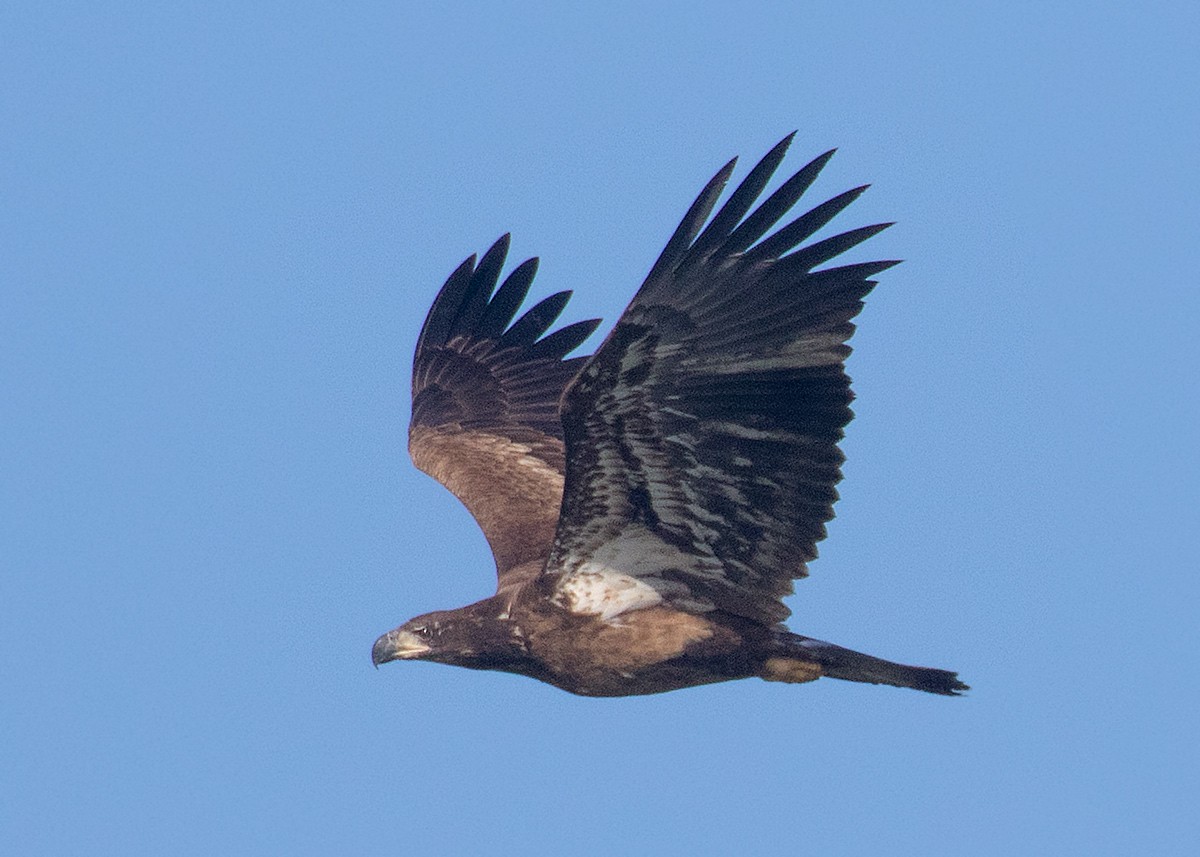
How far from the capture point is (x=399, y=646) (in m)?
10.7

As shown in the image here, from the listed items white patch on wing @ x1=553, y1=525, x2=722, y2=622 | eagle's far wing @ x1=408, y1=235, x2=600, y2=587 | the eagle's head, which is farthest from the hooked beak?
eagle's far wing @ x1=408, y1=235, x2=600, y2=587

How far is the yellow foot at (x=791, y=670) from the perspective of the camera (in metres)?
10.3

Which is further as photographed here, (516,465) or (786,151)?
(516,465)

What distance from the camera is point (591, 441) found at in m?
9.67

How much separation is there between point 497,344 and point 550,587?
349cm

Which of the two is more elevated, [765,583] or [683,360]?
[683,360]

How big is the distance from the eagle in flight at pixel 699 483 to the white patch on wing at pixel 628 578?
10 millimetres

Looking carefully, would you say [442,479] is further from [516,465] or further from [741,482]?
[741,482]

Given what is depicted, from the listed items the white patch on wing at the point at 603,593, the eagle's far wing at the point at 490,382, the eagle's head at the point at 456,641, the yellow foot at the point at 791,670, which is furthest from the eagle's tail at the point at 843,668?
the eagle's far wing at the point at 490,382

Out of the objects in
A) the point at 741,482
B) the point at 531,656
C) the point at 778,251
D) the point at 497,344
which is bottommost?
the point at 531,656

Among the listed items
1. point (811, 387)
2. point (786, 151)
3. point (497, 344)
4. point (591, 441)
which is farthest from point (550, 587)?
point (497, 344)

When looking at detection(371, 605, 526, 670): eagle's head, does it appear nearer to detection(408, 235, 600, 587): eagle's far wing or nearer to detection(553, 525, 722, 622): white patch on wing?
detection(553, 525, 722, 622): white patch on wing

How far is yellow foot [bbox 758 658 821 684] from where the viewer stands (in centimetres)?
1026

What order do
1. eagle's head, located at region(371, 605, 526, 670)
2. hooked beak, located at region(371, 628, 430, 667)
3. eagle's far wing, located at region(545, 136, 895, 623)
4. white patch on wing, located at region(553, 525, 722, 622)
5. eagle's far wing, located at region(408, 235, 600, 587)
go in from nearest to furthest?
eagle's far wing, located at region(545, 136, 895, 623)
white patch on wing, located at region(553, 525, 722, 622)
eagle's head, located at region(371, 605, 526, 670)
hooked beak, located at region(371, 628, 430, 667)
eagle's far wing, located at region(408, 235, 600, 587)
